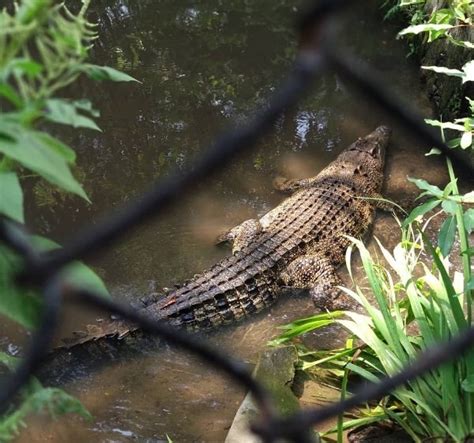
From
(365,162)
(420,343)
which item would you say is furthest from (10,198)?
(365,162)

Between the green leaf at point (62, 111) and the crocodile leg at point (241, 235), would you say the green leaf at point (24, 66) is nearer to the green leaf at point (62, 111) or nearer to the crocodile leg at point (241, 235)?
the green leaf at point (62, 111)

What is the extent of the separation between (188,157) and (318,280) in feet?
4.96

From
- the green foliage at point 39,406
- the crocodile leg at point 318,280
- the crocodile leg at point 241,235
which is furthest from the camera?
the crocodile leg at point 241,235

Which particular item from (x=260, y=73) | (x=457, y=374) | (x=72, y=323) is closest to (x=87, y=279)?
(x=457, y=374)

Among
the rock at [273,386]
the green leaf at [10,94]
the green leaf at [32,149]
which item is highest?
the green leaf at [10,94]

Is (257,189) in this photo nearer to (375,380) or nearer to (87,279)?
(375,380)

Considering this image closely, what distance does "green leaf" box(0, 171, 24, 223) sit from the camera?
896 millimetres

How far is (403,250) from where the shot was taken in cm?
349

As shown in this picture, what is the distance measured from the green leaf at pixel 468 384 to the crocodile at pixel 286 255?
177cm

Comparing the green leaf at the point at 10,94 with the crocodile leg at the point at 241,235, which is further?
the crocodile leg at the point at 241,235

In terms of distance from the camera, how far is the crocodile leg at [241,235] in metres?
4.80

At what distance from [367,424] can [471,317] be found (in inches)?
26.0

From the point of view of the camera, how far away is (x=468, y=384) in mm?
2611

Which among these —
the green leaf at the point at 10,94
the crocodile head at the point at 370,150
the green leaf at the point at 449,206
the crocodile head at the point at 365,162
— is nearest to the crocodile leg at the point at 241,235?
the crocodile head at the point at 365,162
